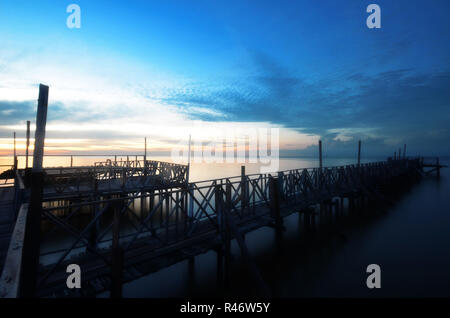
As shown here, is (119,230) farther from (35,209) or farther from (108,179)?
(108,179)

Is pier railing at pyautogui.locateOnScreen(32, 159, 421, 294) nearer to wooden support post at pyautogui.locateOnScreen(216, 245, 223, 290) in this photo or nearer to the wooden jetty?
the wooden jetty

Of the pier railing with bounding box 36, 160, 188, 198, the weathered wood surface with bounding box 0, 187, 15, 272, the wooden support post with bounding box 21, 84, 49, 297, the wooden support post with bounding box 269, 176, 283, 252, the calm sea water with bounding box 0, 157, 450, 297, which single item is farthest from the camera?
the pier railing with bounding box 36, 160, 188, 198

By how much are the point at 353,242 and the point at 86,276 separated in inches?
463

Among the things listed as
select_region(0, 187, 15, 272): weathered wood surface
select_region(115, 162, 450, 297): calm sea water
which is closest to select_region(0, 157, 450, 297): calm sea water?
select_region(115, 162, 450, 297): calm sea water

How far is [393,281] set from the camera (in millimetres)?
7863

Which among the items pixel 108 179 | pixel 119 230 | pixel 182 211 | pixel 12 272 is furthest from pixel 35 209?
pixel 108 179

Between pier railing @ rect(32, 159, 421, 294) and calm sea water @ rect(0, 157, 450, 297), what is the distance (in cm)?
194

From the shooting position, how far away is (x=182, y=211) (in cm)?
679

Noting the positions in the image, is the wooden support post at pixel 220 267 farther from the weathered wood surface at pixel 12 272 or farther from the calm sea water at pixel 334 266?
the weathered wood surface at pixel 12 272

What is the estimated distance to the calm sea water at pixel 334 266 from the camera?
7.46 m

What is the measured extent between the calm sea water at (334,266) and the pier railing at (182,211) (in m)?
1.94

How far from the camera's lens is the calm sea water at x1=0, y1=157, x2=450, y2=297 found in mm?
7457

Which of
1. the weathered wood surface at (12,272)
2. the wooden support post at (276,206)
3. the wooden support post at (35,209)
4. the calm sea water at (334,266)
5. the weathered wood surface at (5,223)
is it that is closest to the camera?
the weathered wood surface at (12,272)

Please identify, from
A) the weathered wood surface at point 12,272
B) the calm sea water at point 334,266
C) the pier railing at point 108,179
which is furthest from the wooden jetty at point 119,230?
the calm sea water at point 334,266
